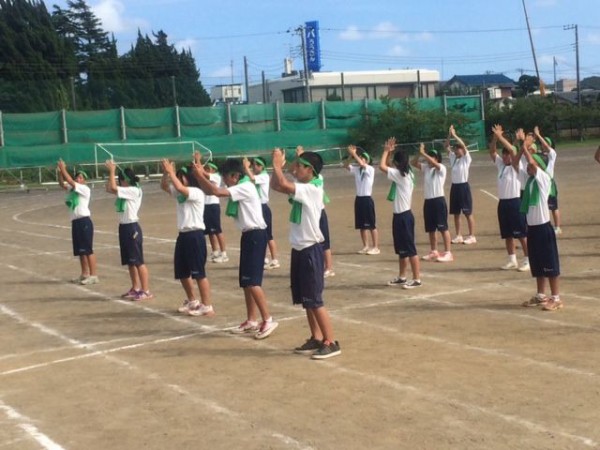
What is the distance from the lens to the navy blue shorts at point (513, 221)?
1340 cm

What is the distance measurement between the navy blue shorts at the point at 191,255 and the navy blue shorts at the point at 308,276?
2303mm

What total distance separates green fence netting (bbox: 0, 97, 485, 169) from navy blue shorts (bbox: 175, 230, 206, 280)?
36.3 meters

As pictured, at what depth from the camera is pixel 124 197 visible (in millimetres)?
12250

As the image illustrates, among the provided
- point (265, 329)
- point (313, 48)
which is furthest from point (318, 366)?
point (313, 48)

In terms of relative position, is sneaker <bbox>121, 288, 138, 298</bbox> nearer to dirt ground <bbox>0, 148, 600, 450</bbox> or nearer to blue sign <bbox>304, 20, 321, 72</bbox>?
dirt ground <bbox>0, 148, 600, 450</bbox>

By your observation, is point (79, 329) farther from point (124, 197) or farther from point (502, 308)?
point (502, 308)

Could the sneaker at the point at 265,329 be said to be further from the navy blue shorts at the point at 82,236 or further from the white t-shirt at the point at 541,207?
the navy blue shorts at the point at 82,236

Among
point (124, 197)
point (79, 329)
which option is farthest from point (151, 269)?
point (79, 329)

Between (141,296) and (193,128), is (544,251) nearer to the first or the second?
(141,296)

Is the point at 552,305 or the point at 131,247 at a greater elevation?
the point at 131,247

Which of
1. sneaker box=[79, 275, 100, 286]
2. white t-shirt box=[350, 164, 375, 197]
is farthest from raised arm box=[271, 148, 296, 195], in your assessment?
white t-shirt box=[350, 164, 375, 197]

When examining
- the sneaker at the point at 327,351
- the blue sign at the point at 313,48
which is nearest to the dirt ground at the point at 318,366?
the sneaker at the point at 327,351

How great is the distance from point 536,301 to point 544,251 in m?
0.70

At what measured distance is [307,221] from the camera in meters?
8.51
